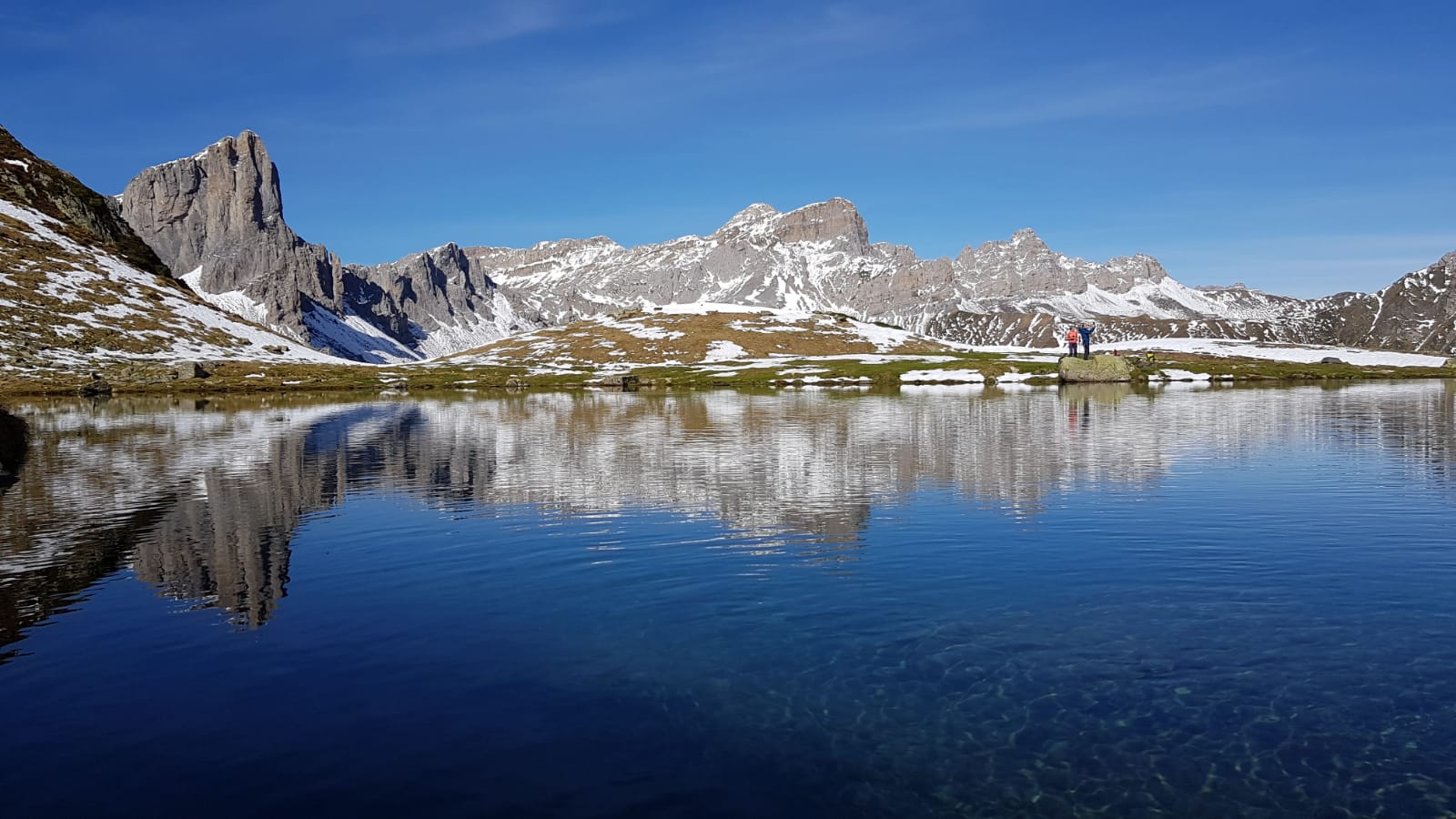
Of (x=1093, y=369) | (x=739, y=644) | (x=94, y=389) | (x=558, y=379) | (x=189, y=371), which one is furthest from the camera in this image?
(x=558, y=379)

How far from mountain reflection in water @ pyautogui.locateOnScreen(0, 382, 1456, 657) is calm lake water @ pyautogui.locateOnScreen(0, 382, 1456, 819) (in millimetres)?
401

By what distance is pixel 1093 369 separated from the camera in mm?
169625

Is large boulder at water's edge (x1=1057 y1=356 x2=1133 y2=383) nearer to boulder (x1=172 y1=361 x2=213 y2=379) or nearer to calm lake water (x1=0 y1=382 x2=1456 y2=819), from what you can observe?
calm lake water (x1=0 y1=382 x2=1456 y2=819)

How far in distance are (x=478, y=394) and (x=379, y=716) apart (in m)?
148

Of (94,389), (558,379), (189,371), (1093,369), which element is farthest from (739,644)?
(189,371)

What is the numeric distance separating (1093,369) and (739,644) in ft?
527

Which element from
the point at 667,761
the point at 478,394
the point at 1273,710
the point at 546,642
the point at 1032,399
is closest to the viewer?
the point at 667,761

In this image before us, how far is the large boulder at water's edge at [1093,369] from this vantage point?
168m

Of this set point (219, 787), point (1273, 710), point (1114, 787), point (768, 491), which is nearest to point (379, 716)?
point (219, 787)

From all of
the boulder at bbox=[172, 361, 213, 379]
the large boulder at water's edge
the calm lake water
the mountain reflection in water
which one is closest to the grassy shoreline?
the boulder at bbox=[172, 361, 213, 379]

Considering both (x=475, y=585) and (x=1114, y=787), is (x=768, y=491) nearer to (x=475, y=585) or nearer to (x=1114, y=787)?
(x=475, y=585)

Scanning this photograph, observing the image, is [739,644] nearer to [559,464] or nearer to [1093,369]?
[559,464]

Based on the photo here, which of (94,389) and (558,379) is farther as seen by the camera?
(558,379)

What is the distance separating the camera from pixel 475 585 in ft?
89.5
